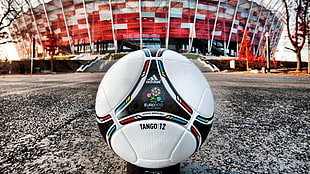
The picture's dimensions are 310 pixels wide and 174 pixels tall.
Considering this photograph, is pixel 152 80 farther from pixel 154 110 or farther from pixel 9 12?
pixel 9 12

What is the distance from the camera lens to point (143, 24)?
1518 inches

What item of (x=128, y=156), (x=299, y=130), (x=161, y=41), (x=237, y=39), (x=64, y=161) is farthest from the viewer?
(x=237, y=39)

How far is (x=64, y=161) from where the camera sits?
143 cm

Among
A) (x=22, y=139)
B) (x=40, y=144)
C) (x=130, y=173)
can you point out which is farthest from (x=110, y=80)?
(x=22, y=139)

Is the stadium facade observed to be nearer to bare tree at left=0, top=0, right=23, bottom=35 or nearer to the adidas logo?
bare tree at left=0, top=0, right=23, bottom=35

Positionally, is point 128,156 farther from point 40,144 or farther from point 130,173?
point 40,144

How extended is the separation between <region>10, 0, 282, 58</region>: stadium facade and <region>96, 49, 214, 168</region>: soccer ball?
126ft

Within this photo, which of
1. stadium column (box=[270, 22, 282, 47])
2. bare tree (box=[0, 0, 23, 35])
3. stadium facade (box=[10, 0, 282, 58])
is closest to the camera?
bare tree (box=[0, 0, 23, 35])

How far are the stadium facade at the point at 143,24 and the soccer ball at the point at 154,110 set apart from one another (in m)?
38.5

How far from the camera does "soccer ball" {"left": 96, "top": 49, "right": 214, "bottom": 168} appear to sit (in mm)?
1108

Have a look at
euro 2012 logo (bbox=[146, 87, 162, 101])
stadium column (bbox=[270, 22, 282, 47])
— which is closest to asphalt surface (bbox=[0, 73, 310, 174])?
euro 2012 logo (bbox=[146, 87, 162, 101])

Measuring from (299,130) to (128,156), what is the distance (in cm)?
200

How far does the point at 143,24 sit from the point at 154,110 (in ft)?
129

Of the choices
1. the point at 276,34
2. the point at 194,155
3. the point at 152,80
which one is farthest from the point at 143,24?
the point at 152,80
